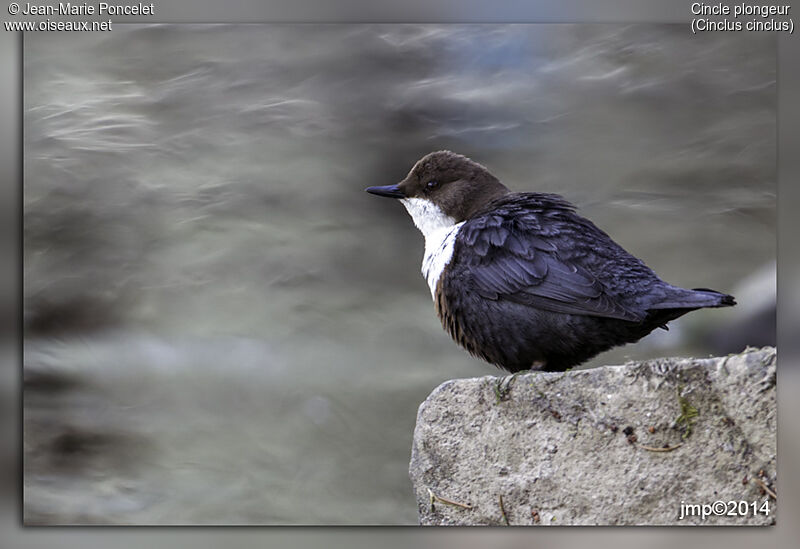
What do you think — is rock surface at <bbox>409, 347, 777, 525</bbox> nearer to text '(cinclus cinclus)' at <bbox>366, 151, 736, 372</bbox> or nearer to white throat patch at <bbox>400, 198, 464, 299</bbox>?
text '(cinclus cinclus)' at <bbox>366, 151, 736, 372</bbox>

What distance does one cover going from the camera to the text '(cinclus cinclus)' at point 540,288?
350 centimetres

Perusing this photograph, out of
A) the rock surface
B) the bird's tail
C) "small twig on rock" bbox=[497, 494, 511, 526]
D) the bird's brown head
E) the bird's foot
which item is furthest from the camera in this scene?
the bird's brown head

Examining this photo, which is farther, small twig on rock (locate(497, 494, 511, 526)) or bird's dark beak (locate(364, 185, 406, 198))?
bird's dark beak (locate(364, 185, 406, 198))

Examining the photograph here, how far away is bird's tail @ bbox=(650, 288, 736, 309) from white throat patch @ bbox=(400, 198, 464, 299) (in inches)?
36.6

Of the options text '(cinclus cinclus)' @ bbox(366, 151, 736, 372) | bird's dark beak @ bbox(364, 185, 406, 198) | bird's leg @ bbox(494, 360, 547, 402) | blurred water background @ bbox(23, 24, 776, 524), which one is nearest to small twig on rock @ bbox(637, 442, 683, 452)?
text '(cinclus cinclus)' @ bbox(366, 151, 736, 372)

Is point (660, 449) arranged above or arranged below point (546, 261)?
below

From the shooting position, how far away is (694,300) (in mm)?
3309

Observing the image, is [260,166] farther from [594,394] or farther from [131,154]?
[594,394]

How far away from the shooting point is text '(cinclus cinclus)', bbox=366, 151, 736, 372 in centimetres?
350

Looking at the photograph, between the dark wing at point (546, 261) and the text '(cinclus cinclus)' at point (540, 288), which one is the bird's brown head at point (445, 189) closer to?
the text '(cinclus cinclus)' at point (540, 288)

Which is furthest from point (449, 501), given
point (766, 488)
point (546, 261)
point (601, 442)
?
point (766, 488)

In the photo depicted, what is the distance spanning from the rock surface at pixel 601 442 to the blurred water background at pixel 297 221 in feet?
1.50

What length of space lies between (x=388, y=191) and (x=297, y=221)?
0.44m

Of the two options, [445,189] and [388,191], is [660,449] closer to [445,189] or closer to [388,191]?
[445,189]
